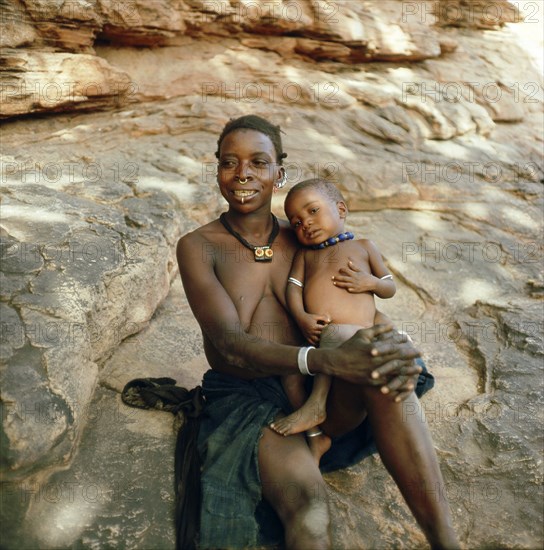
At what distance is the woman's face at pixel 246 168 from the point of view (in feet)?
9.25

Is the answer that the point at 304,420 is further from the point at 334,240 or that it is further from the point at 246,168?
the point at 246,168

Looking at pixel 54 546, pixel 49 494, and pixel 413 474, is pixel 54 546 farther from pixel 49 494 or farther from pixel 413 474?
pixel 413 474

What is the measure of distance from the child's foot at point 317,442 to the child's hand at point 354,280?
1.89ft

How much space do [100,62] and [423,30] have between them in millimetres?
2922

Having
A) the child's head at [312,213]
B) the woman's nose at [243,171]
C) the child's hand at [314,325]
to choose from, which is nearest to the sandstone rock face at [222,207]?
the child's hand at [314,325]

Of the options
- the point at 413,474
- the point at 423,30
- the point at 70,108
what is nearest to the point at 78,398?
the point at 413,474

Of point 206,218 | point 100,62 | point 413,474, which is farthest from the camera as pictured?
point 100,62

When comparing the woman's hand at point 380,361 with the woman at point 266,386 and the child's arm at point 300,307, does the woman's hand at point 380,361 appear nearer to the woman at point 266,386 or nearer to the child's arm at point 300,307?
the woman at point 266,386

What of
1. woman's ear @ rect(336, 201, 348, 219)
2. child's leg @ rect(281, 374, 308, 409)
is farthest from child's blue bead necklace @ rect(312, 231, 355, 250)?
child's leg @ rect(281, 374, 308, 409)

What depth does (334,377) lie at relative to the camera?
2473 mm

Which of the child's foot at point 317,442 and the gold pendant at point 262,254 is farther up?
the gold pendant at point 262,254

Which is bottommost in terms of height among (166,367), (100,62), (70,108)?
(166,367)

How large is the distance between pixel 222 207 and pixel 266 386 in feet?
6.29

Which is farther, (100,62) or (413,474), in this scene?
(100,62)
